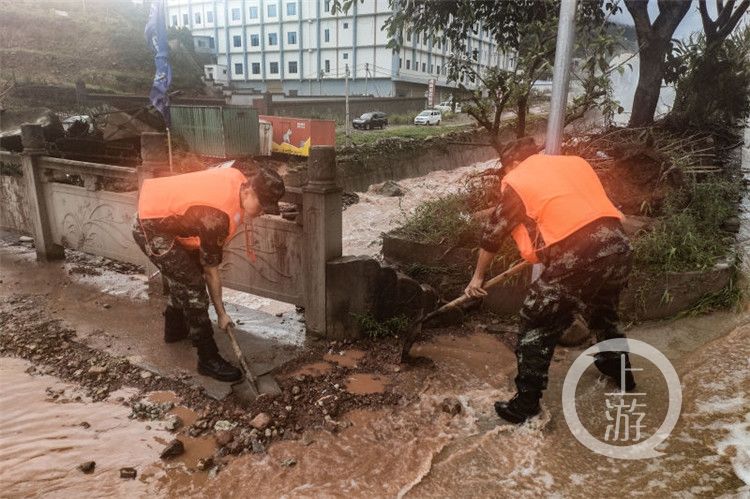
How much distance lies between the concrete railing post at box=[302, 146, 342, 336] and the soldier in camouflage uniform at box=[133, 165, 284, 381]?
0.56 meters

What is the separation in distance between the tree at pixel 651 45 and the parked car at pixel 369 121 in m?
18.7

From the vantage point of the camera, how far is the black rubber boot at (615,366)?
3.58 metres

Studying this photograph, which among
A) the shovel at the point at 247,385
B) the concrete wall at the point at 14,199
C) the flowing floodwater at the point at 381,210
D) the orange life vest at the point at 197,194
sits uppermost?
the orange life vest at the point at 197,194

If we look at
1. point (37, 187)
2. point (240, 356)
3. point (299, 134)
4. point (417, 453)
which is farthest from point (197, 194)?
point (299, 134)

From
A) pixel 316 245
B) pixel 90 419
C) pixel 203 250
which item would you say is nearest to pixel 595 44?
pixel 316 245

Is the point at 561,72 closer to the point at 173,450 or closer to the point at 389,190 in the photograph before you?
the point at 173,450

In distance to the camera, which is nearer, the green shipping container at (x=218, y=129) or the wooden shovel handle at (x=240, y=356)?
the wooden shovel handle at (x=240, y=356)

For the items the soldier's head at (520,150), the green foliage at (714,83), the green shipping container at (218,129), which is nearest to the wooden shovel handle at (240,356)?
the soldier's head at (520,150)

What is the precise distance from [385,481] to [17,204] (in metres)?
6.74

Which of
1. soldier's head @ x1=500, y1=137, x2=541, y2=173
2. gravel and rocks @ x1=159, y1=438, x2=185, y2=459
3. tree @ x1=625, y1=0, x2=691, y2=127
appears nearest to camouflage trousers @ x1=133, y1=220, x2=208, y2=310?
gravel and rocks @ x1=159, y1=438, x2=185, y2=459

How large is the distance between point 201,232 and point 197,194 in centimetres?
27

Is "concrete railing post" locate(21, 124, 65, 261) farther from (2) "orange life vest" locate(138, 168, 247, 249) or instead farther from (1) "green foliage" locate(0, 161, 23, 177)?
(2) "orange life vest" locate(138, 168, 247, 249)

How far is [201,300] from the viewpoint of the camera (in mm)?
3801

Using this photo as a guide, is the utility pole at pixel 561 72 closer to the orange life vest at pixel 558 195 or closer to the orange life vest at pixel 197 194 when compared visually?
the orange life vest at pixel 558 195
